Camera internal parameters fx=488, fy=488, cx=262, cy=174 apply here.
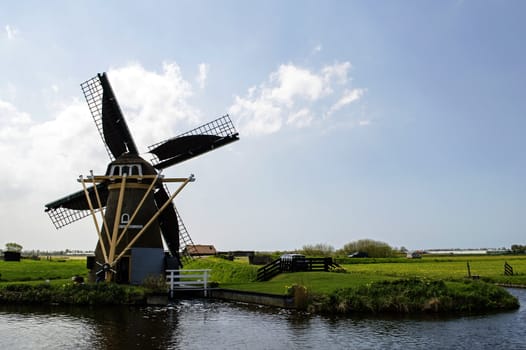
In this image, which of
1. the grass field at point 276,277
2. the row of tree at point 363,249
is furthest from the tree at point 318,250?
the grass field at point 276,277

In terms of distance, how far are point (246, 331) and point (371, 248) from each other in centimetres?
8382

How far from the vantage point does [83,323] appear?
19.1 meters

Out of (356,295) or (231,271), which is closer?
(356,295)

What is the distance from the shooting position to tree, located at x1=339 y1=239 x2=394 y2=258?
95.4 meters

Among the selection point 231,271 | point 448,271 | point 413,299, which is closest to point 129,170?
point 231,271

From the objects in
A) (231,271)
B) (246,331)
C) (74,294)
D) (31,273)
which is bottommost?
(246,331)

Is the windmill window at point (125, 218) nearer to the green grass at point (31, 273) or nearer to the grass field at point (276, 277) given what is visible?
the grass field at point (276, 277)

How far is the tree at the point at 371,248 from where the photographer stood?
9538 centimetres

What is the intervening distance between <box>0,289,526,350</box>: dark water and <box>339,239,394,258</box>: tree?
2964 inches

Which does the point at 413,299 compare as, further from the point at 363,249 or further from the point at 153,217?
the point at 363,249

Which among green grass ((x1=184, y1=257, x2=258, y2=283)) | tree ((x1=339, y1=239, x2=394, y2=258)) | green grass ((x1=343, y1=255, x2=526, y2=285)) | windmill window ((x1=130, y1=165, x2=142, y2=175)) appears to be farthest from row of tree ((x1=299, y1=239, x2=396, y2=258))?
windmill window ((x1=130, y1=165, x2=142, y2=175))

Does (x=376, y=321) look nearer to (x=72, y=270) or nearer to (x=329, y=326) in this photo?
(x=329, y=326)

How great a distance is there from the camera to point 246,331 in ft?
55.6

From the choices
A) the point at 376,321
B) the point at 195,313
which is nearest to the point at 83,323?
the point at 195,313
